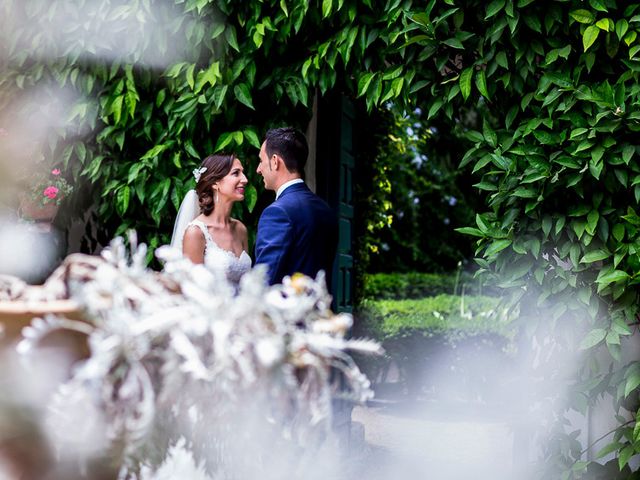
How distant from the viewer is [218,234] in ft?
15.1

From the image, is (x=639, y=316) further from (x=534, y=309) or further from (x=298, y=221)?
(x=298, y=221)

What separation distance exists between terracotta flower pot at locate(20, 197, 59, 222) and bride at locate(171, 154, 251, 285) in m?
0.68

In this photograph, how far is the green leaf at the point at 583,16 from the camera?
3.43 metres

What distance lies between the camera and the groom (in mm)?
3482

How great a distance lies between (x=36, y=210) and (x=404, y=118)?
205 cm

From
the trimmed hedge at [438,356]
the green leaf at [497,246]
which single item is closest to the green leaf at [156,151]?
the green leaf at [497,246]

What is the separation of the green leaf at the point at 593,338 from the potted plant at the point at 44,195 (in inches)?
109

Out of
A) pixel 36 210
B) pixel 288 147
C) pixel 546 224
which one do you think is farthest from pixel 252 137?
pixel 546 224

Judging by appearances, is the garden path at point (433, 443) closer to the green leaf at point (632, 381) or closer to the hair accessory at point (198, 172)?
the green leaf at point (632, 381)

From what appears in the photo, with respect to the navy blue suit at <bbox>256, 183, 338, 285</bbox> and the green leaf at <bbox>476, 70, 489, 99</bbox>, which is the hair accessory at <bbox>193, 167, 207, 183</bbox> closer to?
the navy blue suit at <bbox>256, 183, 338, 285</bbox>

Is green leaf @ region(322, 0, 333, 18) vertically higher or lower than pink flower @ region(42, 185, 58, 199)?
higher

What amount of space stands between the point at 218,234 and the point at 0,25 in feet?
5.42

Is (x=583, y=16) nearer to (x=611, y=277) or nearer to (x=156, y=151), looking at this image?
(x=611, y=277)

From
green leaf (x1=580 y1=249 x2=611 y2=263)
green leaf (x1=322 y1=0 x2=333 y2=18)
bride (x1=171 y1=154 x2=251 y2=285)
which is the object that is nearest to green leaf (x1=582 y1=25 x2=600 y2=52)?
green leaf (x1=580 y1=249 x2=611 y2=263)
